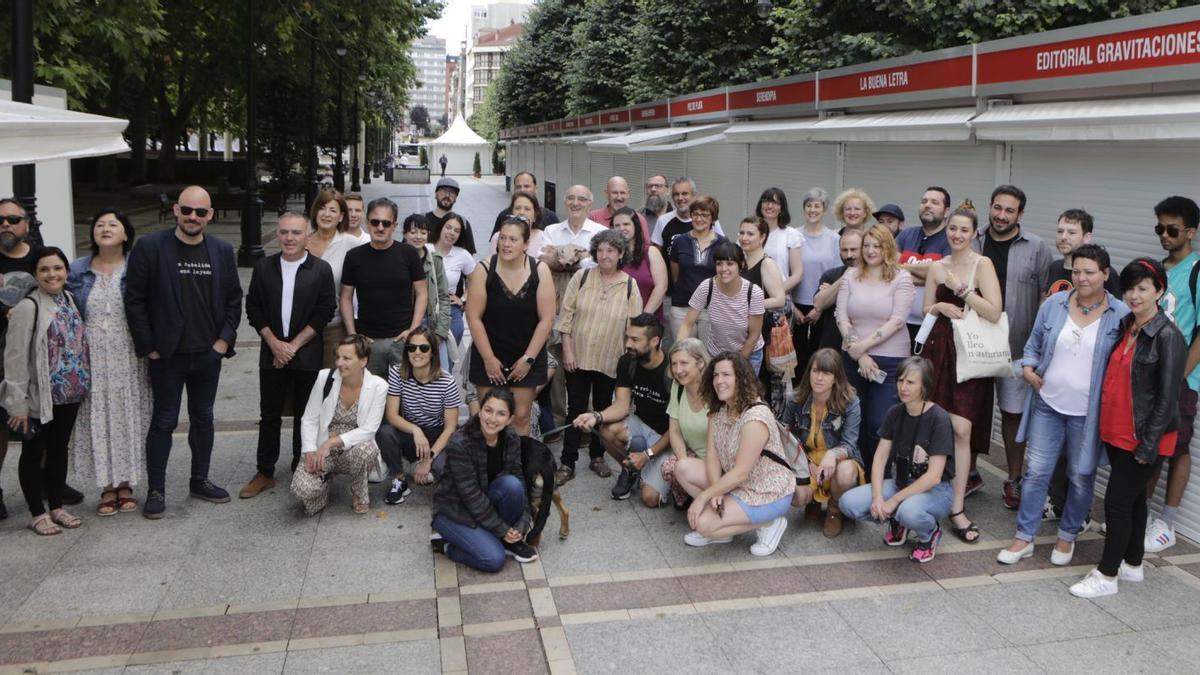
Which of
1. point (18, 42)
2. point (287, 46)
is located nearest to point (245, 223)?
point (287, 46)

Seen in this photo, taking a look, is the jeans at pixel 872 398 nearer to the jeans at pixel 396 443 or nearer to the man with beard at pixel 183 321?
the jeans at pixel 396 443

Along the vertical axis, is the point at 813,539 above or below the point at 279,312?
below

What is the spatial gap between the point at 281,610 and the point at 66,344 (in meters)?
2.08

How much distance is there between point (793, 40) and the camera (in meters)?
20.0

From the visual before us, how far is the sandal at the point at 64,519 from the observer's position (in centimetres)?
606

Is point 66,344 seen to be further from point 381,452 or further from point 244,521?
point 381,452

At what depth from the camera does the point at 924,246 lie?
731 cm

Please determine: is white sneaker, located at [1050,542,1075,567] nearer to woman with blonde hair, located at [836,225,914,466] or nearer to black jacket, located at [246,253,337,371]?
woman with blonde hair, located at [836,225,914,466]

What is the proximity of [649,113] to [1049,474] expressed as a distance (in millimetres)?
18692

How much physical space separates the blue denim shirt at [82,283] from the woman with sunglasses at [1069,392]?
525cm

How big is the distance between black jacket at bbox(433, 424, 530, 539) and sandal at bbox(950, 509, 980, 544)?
2536 mm

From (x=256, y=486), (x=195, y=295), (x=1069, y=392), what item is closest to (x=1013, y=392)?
(x=1069, y=392)

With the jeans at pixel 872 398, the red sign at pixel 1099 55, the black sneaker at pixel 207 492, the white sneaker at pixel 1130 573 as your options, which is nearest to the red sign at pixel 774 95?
the red sign at pixel 1099 55

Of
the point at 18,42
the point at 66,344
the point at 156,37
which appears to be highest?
the point at 156,37
